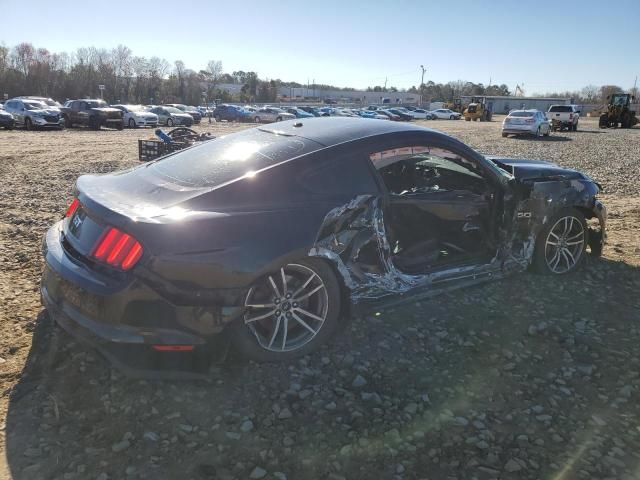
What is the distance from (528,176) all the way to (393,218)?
157cm

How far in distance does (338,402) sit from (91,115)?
29765 millimetres

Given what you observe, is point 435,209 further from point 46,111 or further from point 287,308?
point 46,111

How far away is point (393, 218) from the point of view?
3.81 m

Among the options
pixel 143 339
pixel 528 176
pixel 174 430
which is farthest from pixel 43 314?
pixel 528 176

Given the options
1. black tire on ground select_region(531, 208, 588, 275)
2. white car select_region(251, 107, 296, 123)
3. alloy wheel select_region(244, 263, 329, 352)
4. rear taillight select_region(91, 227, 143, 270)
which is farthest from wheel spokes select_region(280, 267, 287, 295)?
white car select_region(251, 107, 296, 123)

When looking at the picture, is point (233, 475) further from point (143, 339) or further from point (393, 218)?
point (393, 218)

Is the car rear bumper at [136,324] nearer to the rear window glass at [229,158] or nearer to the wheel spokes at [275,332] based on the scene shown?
the wheel spokes at [275,332]

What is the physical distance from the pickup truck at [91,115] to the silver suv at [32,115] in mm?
1616

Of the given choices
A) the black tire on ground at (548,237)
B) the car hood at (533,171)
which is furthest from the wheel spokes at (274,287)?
the black tire on ground at (548,237)

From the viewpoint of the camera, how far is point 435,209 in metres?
4.13

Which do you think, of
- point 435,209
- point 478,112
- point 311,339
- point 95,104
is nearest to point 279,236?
point 311,339

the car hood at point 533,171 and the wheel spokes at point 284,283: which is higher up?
the car hood at point 533,171

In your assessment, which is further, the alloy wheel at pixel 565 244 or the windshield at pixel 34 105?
the windshield at pixel 34 105

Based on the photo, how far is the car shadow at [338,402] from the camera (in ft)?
8.01
